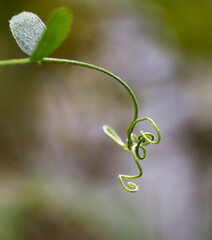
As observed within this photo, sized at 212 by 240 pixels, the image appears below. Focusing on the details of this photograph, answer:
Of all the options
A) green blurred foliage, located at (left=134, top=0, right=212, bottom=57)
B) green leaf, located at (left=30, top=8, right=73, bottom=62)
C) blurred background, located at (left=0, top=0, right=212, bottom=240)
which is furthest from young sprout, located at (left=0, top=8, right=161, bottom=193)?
green blurred foliage, located at (left=134, top=0, right=212, bottom=57)

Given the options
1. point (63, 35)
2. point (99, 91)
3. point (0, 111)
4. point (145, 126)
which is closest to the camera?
point (63, 35)

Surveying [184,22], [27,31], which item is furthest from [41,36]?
[184,22]

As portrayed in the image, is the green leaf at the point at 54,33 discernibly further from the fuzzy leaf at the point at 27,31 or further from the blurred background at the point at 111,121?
the blurred background at the point at 111,121

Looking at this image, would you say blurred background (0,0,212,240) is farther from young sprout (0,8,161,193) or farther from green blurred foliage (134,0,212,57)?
young sprout (0,8,161,193)

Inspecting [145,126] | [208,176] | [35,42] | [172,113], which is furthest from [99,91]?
[35,42]

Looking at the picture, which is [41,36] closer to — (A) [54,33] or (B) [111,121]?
(A) [54,33]

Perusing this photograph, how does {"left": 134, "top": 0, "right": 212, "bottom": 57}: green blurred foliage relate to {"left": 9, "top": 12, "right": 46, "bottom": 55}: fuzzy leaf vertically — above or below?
above

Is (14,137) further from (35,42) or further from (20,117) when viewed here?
(35,42)
